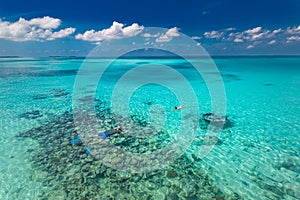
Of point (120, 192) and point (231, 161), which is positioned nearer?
point (120, 192)

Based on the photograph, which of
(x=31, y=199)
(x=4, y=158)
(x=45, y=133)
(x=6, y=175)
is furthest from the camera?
(x=45, y=133)

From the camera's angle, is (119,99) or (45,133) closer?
(45,133)

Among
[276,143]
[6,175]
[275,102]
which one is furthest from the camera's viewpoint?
[275,102]

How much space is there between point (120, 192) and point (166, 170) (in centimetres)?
201

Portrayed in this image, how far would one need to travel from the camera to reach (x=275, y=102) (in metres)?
17.1

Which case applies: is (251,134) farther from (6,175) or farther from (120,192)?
(6,175)

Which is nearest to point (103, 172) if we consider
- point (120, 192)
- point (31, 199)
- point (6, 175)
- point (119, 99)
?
point (120, 192)

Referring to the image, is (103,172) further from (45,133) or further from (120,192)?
(45,133)

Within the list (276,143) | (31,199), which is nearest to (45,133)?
(31,199)

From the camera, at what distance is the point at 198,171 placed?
7305 mm

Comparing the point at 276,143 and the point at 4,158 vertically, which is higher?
the point at 276,143

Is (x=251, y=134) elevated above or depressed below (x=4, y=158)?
above

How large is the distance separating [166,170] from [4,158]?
6825 millimetres

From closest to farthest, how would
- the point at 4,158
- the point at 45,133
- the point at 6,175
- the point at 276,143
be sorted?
the point at 6,175 → the point at 4,158 → the point at 276,143 → the point at 45,133
